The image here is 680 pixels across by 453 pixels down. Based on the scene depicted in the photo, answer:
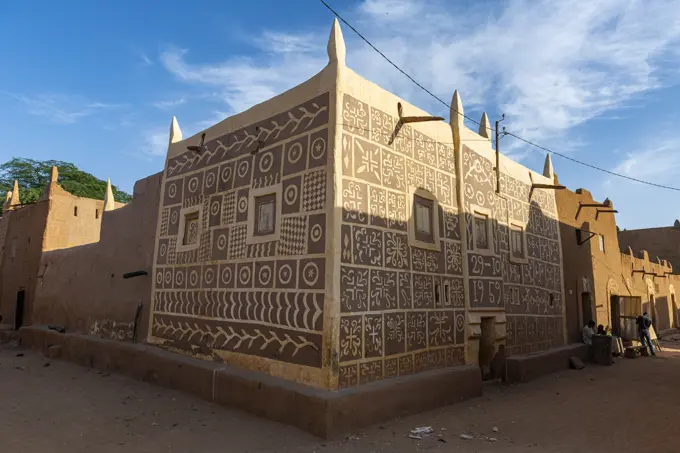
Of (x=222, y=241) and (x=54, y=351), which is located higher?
(x=222, y=241)

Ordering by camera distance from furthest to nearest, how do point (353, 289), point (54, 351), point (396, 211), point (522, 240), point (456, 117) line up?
point (54, 351) < point (522, 240) < point (456, 117) < point (396, 211) < point (353, 289)

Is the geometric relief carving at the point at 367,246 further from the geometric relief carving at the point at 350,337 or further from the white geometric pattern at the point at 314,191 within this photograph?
the geometric relief carving at the point at 350,337

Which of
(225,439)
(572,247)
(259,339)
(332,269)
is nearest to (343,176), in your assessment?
(332,269)

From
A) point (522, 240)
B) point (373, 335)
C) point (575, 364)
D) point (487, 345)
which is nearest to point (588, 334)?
point (575, 364)

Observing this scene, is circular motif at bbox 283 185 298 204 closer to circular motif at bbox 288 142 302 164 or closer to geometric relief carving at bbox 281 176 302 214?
geometric relief carving at bbox 281 176 302 214

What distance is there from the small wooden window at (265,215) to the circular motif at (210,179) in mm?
1541

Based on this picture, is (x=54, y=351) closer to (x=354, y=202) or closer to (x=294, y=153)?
(x=294, y=153)

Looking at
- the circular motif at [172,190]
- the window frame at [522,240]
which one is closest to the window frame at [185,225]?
the circular motif at [172,190]

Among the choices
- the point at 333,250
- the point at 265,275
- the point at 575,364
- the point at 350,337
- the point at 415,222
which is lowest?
the point at 575,364

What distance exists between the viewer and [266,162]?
7.46 meters

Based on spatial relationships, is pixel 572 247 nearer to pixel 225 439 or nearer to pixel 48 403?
pixel 225 439

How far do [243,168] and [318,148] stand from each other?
1.95 m

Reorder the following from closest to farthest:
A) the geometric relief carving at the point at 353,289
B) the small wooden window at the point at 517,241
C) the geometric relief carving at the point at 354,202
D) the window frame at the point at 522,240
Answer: the geometric relief carving at the point at 353,289
the geometric relief carving at the point at 354,202
the window frame at the point at 522,240
the small wooden window at the point at 517,241

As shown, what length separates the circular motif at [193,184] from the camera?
9.02 metres
